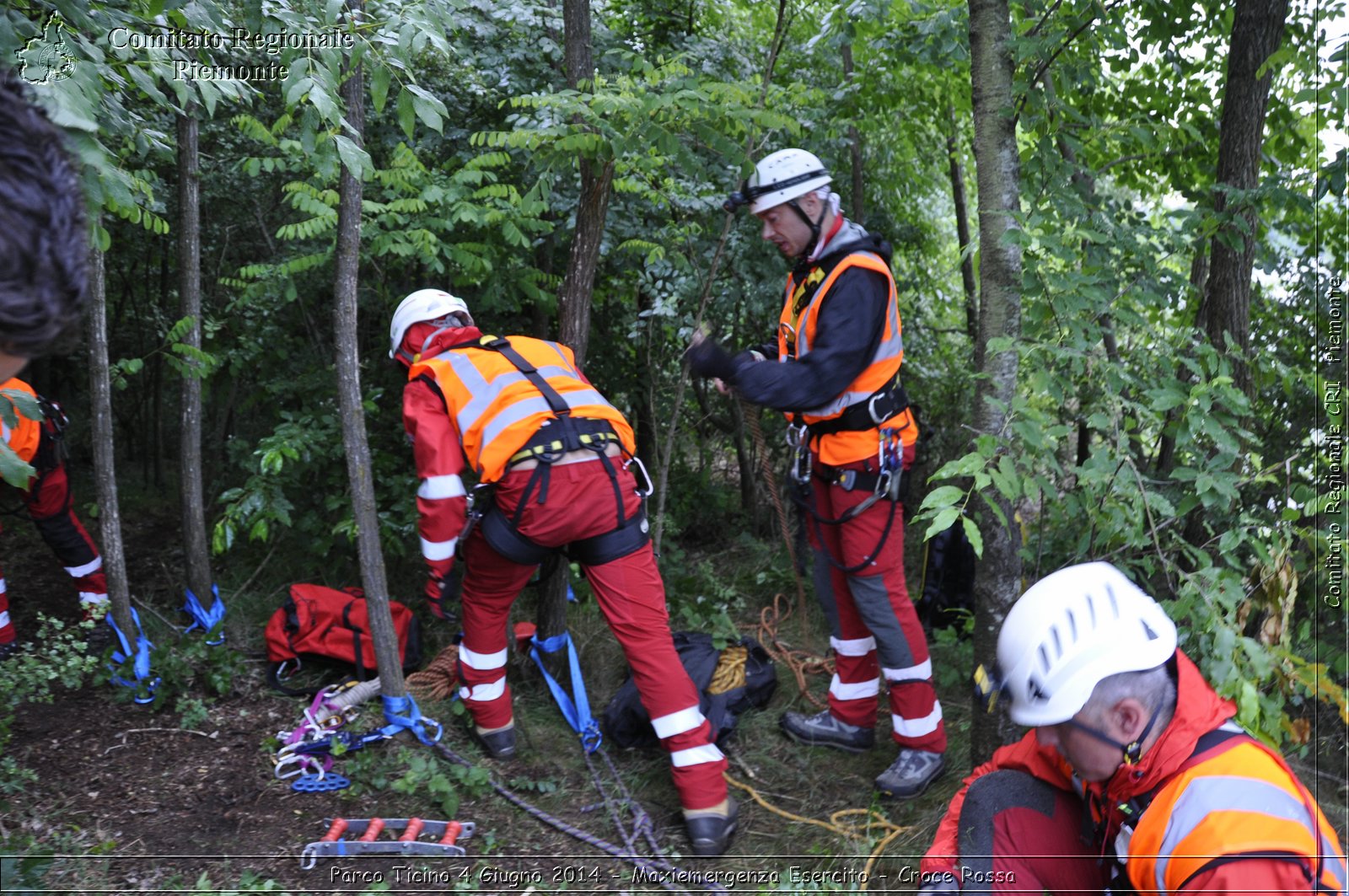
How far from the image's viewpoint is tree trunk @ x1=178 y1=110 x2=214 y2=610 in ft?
13.8

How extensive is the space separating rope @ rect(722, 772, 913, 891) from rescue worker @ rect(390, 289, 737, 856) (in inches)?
9.2

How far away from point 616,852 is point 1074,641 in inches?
83.9

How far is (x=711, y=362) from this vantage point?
358 cm

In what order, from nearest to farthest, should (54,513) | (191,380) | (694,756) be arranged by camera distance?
(694,756), (191,380), (54,513)

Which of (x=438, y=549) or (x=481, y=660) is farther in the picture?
(x=481, y=660)

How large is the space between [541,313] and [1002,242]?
3.17 m

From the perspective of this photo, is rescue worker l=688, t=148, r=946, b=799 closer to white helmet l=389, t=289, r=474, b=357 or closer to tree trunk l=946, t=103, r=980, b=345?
white helmet l=389, t=289, r=474, b=357

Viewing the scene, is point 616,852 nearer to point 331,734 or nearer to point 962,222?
point 331,734

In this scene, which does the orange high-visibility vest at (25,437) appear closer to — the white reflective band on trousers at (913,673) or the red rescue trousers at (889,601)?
the red rescue trousers at (889,601)

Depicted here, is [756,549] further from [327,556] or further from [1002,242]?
[1002,242]

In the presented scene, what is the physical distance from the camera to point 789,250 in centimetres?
394

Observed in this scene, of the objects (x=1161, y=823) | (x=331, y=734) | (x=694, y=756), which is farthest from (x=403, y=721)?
(x=1161, y=823)

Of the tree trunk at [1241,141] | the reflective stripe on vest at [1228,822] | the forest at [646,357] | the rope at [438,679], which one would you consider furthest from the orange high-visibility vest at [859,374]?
the rope at [438,679]

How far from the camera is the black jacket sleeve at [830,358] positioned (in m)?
3.54
